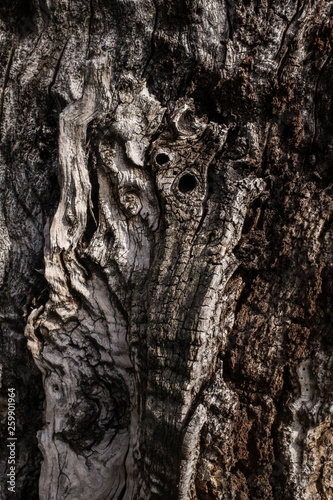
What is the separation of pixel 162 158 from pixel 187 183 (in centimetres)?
15

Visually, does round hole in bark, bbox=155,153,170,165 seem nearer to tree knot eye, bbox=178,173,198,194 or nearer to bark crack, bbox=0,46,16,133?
tree knot eye, bbox=178,173,198,194

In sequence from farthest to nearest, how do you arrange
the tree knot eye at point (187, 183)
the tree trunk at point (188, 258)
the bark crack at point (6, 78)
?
the bark crack at point (6, 78), the tree knot eye at point (187, 183), the tree trunk at point (188, 258)

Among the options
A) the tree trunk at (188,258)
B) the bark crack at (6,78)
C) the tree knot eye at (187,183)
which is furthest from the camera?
the bark crack at (6,78)

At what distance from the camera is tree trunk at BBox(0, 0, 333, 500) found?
57.1 inches

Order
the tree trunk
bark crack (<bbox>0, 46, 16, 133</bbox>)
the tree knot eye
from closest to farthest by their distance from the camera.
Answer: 1. the tree trunk
2. the tree knot eye
3. bark crack (<bbox>0, 46, 16, 133</bbox>)

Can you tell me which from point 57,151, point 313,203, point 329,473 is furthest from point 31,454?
point 313,203

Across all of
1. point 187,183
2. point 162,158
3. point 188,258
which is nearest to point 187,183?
point 187,183

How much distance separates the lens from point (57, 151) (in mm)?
1775

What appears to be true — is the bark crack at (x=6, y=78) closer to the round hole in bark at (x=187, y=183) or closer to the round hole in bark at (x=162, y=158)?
the round hole in bark at (x=162, y=158)

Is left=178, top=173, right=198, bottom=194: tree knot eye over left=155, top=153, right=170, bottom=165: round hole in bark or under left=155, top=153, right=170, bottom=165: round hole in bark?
under

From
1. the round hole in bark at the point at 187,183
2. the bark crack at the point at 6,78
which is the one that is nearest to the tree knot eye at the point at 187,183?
the round hole in bark at the point at 187,183

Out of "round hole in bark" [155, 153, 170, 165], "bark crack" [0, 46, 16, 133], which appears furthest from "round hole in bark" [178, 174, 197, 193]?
"bark crack" [0, 46, 16, 133]

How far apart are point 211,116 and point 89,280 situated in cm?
88

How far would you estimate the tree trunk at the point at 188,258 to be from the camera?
4.76 ft
